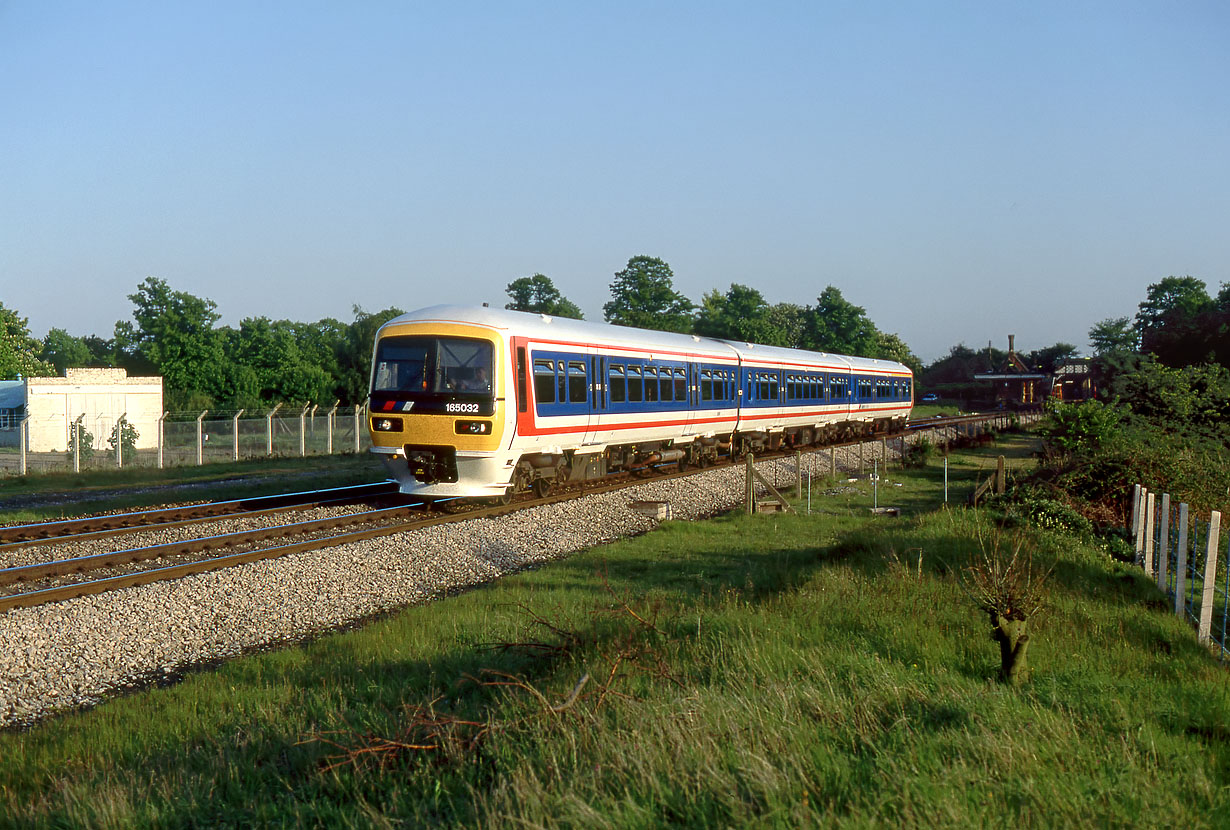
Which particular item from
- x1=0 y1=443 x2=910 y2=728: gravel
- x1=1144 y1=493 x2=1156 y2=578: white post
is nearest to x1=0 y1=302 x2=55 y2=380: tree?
x1=0 y1=443 x2=910 y2=728: gravel

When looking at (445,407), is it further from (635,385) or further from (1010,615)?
(1010,615)

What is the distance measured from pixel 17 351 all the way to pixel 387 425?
63.8 metres

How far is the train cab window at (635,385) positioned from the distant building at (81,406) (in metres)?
30.2

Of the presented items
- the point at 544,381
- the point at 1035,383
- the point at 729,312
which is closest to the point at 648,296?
the point at 729,312

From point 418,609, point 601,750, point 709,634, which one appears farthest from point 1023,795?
point 418,609

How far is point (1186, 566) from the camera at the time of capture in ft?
34.1

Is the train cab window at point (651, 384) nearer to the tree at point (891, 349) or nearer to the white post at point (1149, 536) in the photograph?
the white post at point (1149, 536)

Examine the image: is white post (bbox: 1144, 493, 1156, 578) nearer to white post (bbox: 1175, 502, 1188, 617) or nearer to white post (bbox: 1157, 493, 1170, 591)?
white post (bbox: 1157, 493, 1170, 591)

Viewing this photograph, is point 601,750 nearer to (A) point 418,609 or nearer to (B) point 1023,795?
(B) point 1023,795

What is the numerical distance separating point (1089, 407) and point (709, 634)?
17.2m

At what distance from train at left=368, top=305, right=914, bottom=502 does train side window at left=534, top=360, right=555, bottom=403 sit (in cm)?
3

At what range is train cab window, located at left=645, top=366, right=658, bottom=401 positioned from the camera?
A: 22.2 meters

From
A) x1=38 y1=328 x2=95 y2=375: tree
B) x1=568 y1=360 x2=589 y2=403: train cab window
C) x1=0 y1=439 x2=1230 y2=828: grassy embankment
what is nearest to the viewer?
x1=0 y1=439 x2=1230 y2=828: grassy embankment

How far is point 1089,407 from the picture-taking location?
72.6 feet
